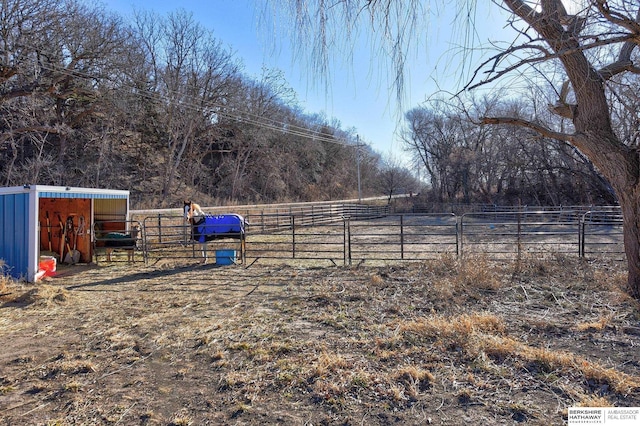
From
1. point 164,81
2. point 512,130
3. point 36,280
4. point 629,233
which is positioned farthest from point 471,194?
point 36,280

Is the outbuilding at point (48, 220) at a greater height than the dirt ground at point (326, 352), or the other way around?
the outbuilding at point (48, 220)

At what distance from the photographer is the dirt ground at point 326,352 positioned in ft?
8.07

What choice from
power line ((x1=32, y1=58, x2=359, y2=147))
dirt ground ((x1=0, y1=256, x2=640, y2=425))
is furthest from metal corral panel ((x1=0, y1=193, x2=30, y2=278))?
power line ((x1=32, y1=58, x2=359, y2=147))

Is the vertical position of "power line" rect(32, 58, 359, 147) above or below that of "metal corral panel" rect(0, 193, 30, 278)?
above

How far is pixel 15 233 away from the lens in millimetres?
6730

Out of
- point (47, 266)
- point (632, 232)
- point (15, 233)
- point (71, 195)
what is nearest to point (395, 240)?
point (632, 232)

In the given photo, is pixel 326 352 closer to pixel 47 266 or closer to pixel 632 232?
pixel 632 232

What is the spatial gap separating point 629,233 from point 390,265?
4.14 meters

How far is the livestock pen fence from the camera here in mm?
8039

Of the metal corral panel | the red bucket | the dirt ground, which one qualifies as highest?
the metal corral panel

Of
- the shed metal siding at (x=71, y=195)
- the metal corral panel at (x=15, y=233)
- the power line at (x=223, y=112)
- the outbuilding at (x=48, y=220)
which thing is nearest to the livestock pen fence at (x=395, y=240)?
the shed metal siding at (x=71, y=195)

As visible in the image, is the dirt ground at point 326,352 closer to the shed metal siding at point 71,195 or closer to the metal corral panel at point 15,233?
the metal corral panel at point 15,233

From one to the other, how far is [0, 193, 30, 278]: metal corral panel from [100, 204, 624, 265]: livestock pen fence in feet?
7.83

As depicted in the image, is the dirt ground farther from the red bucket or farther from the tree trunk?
the red bucket
